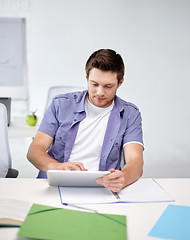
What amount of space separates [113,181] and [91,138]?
0.50m

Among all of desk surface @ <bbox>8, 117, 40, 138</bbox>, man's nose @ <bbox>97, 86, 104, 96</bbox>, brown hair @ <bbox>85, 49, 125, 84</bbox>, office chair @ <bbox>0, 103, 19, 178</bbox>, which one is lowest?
desk surface @ <bbox>8, 117, 40, 138</bbox>

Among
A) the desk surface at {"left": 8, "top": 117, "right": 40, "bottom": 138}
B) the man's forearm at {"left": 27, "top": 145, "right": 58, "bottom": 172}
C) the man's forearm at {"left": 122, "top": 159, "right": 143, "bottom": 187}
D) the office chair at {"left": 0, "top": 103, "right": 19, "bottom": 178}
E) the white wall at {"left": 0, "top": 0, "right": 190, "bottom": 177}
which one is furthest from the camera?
the white wall at {"left": 0, "top": 0, "right": 190, "bottom": 177}

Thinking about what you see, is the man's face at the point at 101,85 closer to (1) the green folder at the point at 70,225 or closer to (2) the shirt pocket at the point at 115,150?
(2) the shirt pocket at the point at 115,150

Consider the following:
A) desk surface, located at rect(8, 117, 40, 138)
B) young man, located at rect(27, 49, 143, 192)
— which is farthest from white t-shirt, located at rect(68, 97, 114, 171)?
desk surface, located at rect(8, 117, 40, 138)

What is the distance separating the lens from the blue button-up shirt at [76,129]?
1697 mm

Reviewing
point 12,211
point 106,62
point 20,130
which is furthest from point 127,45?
point 12,211

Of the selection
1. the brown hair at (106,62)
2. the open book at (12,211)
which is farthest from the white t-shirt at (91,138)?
the open book at (12,211)

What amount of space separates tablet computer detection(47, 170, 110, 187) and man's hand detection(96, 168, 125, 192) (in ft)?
0.10

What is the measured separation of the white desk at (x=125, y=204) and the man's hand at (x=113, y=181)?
103 millimetres

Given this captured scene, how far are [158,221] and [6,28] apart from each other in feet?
13.6

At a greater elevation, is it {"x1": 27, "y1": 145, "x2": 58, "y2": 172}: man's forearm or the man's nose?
the man's nose

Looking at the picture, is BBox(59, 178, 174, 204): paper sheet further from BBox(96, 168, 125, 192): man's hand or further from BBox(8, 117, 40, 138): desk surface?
BBox(8, 117, 40, 138): desk surface

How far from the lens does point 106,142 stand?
5.58 feet

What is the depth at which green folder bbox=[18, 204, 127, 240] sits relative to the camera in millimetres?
877
